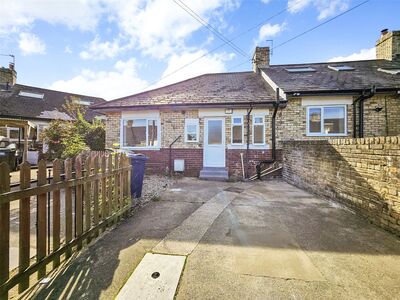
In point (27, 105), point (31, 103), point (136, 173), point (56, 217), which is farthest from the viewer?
point (31, 103)

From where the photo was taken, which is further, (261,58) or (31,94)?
(31,94)

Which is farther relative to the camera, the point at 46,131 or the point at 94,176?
the point at 46,131

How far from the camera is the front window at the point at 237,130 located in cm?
991

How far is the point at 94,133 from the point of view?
1177 centimetres

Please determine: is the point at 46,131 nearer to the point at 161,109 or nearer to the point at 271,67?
the point at 161,109

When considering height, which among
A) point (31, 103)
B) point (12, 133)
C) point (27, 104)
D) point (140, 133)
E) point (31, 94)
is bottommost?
point (140, 133)

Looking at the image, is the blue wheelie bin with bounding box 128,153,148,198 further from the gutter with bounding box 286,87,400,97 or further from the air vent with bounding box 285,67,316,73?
the air vent with bounding box 285,67,316,73

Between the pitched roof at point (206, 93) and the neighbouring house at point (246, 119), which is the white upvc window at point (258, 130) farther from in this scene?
the pitched roof at point (206, 93)

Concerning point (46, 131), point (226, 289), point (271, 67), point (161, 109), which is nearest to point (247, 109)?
point (161, 109)

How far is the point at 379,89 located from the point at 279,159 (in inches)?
205

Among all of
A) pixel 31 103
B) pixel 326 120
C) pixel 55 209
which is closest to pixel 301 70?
pixel 326 120

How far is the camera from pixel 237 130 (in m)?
9.98

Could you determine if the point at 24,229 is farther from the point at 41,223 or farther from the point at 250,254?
the point at 250,254

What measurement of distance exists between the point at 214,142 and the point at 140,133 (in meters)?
3.98
